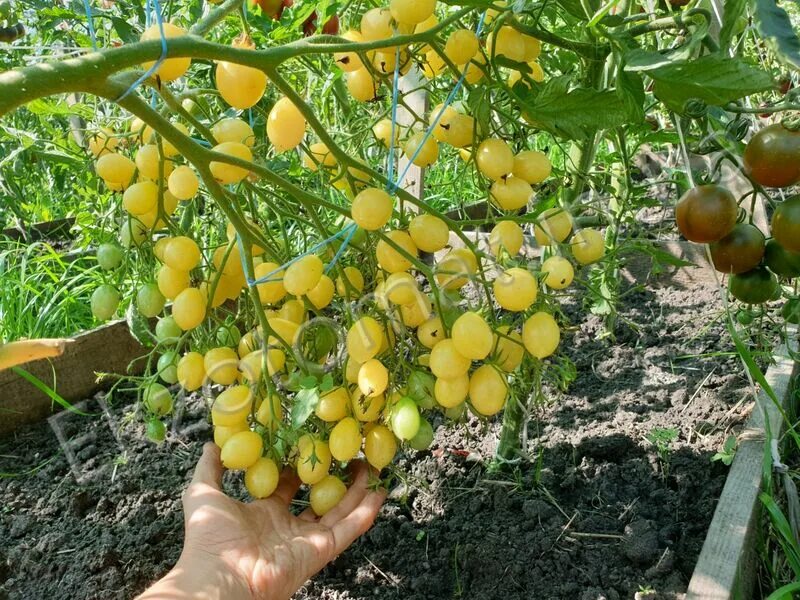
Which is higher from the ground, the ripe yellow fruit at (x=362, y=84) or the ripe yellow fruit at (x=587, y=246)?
the ripe yellow fruit at (x=362, y=84)

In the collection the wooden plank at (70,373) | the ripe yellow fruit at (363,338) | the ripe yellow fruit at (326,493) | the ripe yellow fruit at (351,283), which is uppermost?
the ripe yellow fruit at (351,283)

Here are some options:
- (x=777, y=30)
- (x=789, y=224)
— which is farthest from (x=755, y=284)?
(x=777, y=30)

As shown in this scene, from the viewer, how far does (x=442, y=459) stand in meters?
1.63

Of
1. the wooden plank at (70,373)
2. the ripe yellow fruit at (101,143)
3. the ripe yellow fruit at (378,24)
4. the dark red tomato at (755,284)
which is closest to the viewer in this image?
the ripe yellow fruit at (378,24)

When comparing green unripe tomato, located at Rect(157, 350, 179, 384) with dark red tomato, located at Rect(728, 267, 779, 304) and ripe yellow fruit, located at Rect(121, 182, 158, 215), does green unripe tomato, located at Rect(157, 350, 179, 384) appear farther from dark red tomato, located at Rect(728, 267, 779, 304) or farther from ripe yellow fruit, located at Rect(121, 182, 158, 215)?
dark red tomato, located at Rect(728, 267, 779, 304)

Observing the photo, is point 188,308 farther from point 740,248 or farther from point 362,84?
point 740,248

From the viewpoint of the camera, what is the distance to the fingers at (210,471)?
4.05ft

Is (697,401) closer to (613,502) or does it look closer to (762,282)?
(613,502)

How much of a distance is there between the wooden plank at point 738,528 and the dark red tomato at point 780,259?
0.43 m

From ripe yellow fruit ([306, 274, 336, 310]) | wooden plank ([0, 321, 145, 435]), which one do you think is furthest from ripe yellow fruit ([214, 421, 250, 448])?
wooden plank ([0, 321, 145, 435])

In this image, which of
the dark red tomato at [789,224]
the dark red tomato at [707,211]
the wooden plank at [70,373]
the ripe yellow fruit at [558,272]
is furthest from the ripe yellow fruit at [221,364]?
the wooden plank at [70,373]

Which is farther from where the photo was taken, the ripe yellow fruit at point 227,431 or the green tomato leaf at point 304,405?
the ripe yellow fruit at point 227,431

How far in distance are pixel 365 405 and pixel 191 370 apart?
256mm

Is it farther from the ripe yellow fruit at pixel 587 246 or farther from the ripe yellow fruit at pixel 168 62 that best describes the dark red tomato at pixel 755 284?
the ripe yellow fruit at pixel 168 62
